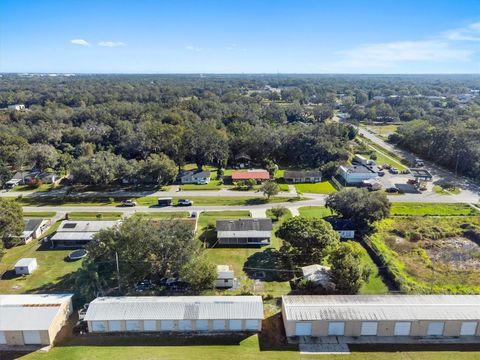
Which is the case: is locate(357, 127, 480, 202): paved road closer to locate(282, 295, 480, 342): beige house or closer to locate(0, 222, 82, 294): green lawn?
locate(282, 295, 480, 342): beige house

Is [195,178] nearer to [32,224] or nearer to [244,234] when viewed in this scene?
[244,234]

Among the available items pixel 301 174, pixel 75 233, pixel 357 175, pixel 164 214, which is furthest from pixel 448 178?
pixel 75 233

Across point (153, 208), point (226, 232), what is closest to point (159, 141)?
point (153, 208)

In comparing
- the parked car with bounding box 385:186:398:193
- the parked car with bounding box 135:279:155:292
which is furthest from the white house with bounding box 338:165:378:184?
the parked car with bounding box 135:279:155:292

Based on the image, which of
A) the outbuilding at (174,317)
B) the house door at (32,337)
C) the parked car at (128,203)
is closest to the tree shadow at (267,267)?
the outbuilding at (174,317)

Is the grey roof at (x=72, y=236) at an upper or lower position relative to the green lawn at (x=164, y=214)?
upper

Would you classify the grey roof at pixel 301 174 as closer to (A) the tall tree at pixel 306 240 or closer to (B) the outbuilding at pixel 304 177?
(B) the outbuilding at pixel 304 177
